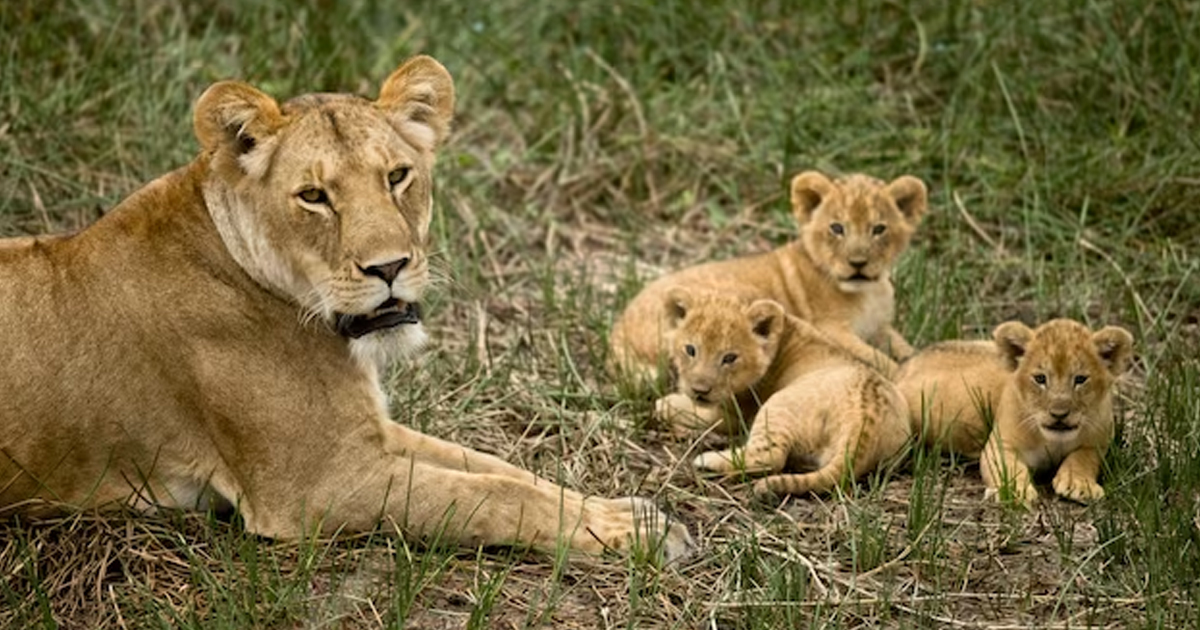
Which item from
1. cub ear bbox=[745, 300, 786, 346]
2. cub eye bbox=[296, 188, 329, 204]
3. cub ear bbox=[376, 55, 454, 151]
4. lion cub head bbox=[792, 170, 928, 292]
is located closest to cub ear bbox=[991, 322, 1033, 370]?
cub ear bbox=[745, 300, 786, 346]

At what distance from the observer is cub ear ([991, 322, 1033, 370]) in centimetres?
609

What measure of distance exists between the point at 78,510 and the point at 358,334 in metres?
0.86

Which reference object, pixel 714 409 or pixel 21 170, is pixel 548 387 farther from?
pixel 21 170

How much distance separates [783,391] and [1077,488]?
95 cm

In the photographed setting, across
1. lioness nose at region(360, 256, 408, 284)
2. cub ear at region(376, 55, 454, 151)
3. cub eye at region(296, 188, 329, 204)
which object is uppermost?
cub ear at region(376, 55, 454, 151)

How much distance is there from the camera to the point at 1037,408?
598 centimetres

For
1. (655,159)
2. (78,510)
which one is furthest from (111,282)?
(655,159)

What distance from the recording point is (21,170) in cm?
756

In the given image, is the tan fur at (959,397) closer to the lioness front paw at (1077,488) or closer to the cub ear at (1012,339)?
the cub ear at (1012,339)

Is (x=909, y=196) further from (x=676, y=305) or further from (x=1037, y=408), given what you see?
(x=1037, y=408)

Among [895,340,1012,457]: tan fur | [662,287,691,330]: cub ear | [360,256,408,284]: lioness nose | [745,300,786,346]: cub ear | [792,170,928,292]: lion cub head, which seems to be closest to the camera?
[360,256,408,284]: lioness nose

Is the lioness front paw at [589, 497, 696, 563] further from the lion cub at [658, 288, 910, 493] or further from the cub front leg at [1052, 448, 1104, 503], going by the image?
the cub front leg at [1052, 448, 1104, 503]

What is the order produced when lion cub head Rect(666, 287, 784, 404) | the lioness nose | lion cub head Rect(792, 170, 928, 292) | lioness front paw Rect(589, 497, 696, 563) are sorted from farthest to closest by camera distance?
1. lion cub head Rect(792, 170, 928, 292)
2. lion cub head Rect(666, 287, 784, 404)
3. lioness front paw Rect(589, 497, 696, 563)
4. the lioness nose

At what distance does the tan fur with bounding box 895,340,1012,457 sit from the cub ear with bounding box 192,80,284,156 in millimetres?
2194
